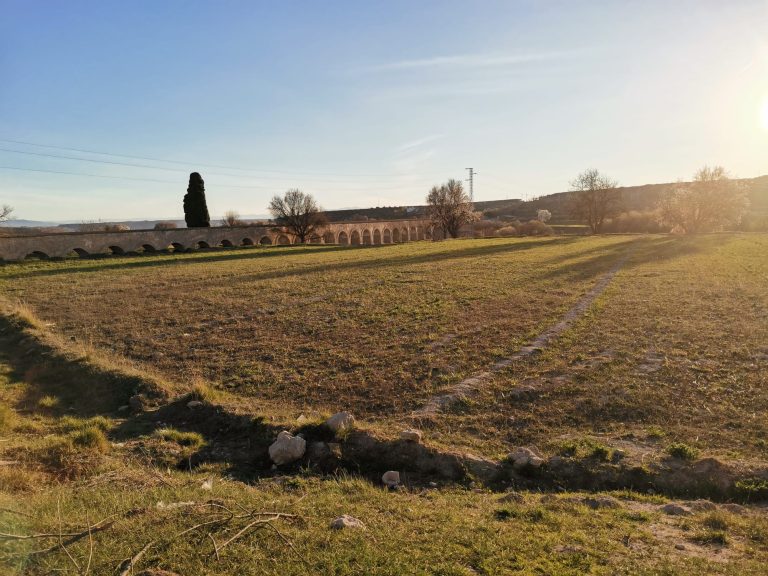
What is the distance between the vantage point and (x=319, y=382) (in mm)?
9953

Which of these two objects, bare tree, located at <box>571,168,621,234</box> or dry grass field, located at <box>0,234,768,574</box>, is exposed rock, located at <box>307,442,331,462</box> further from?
bare tree, located at <box>571,168,621,234</box>

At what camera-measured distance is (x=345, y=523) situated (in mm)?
4586

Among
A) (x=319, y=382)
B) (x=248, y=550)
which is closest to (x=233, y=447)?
(x=319, y=382)

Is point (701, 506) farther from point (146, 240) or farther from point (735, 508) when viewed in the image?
point (146, 240)

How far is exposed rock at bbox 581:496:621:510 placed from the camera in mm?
5363

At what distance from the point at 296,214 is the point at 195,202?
1277cm

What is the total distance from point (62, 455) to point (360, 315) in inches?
408

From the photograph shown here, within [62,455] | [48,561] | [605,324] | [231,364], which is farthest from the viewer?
[605,324]

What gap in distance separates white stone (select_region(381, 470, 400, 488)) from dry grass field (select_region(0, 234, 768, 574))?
1.28ft

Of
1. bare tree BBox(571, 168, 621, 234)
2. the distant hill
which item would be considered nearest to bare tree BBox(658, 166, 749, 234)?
bare tree BBox(571, 168, 621, 234)

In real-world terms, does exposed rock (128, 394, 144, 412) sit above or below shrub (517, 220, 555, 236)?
below

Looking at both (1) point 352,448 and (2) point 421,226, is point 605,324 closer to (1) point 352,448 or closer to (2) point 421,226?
(1) point 352,448

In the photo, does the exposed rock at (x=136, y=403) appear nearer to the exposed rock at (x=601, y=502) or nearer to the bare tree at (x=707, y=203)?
the exposed rock at (x=601, y=502)

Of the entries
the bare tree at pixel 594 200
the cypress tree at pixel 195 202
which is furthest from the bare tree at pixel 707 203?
the cypress tree at pixel 195 202
